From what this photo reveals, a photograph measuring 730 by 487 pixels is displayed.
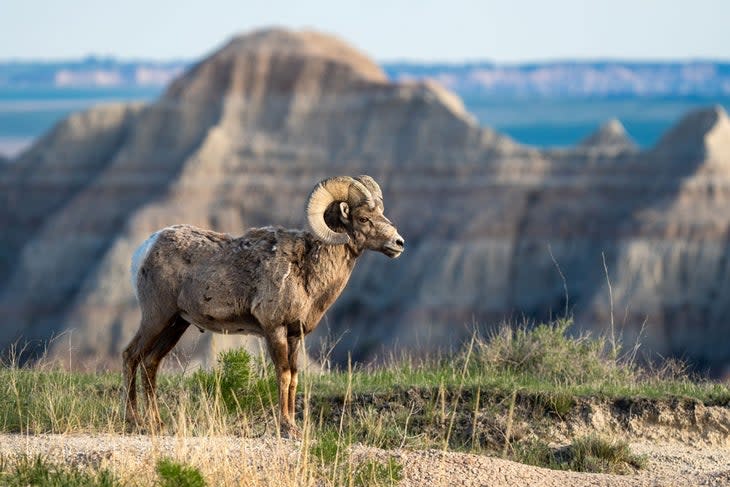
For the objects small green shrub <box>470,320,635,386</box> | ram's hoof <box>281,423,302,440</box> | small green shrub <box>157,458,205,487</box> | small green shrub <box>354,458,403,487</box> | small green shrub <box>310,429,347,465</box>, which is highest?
small green shrub <box>157,458,205,487</box>

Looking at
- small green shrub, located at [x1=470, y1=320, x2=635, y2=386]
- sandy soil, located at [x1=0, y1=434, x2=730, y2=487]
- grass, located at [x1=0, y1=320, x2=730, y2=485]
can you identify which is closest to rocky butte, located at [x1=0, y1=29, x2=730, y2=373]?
small green shrub, located at [x1=470, y1=320, x2=635, y2=386]

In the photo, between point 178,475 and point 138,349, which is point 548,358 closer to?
point 138,349

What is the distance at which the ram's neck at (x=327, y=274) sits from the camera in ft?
34.7

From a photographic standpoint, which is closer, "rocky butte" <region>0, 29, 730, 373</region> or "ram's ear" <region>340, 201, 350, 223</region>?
"ram's ear" <region>340, 201, 350, 223</region>

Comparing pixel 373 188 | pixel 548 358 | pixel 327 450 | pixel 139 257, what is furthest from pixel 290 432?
pixel 548 358

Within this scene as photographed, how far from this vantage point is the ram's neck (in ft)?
34.7

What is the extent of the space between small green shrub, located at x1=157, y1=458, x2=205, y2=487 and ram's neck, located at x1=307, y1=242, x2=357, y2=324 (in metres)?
2.22

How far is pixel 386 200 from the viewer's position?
269 ft

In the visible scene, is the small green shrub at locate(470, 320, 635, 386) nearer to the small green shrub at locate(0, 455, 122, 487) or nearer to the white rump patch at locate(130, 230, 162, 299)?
the white rump patch at locate(130, 230, 162, 299)

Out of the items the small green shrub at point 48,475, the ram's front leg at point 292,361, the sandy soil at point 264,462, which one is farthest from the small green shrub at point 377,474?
the small green shrub at point 48,475

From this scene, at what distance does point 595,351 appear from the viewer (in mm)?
13797

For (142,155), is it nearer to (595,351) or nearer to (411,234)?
(411,234)

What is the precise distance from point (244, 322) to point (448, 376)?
2894mm

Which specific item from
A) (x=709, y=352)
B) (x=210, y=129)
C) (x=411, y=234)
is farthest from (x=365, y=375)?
(x=210, y=129)
